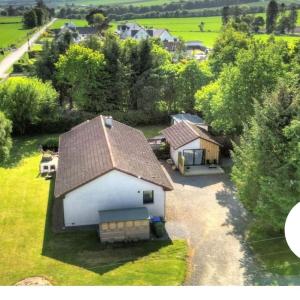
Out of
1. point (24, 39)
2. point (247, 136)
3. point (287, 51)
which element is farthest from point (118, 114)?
point (24, 39)

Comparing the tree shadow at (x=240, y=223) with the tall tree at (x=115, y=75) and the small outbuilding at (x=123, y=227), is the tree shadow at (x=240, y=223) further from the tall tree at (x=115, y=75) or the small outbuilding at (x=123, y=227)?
the tall tree at (x=115, y=75)

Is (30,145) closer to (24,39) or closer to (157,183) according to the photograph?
(157,183)

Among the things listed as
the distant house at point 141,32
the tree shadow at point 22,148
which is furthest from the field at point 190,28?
the tree shadow at point 22,148

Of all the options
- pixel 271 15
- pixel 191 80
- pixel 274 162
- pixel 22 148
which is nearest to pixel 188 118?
pixel 191 80

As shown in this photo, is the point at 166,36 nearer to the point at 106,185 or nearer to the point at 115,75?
the point at 115,75

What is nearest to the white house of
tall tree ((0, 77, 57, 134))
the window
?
the window

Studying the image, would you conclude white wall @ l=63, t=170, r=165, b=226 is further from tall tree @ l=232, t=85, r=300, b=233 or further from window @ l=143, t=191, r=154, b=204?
tall tree @ l=232, t=85, r=300, b=233

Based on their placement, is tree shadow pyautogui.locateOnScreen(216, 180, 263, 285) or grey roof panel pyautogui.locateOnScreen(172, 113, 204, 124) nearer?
tree shadow pyautogui.locateOnScreen(216, 180, 263, 285)
